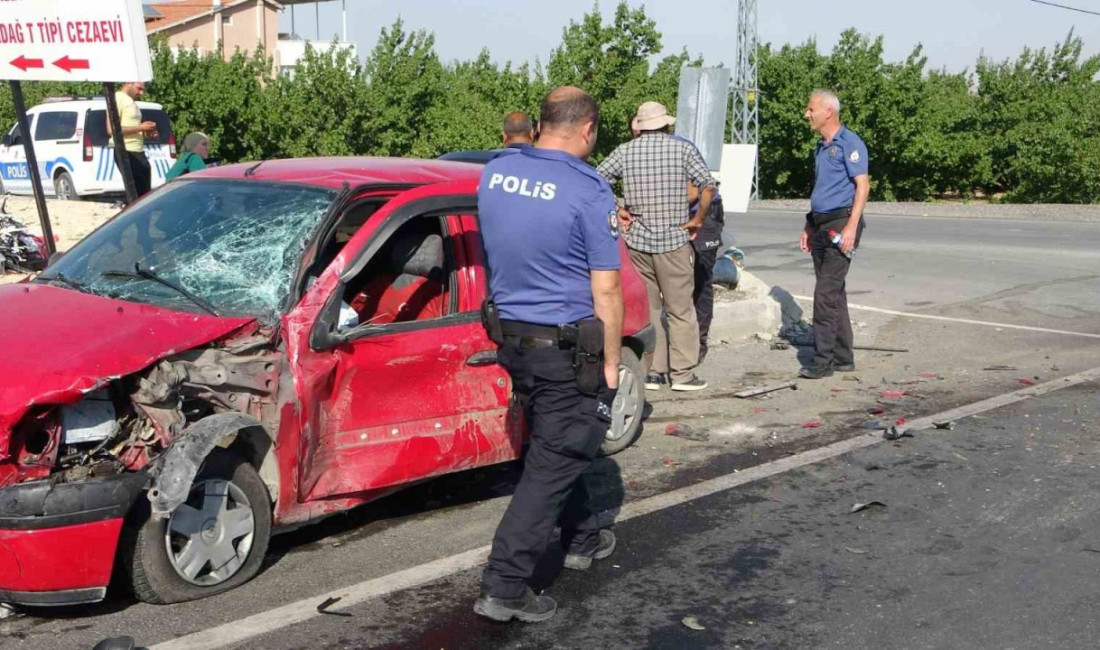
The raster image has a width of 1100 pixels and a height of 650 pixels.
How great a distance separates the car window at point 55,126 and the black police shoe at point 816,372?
17.6 meters

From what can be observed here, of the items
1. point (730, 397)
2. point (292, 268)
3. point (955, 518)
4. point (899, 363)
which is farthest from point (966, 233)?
point (292, 268)

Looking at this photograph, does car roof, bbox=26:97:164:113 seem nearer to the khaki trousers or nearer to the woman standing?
the woman standing

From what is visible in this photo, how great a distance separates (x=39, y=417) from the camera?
13.6 feet

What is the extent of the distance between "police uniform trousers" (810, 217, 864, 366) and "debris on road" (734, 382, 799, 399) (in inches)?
14.7

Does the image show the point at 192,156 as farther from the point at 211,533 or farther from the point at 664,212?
the point at 211,533

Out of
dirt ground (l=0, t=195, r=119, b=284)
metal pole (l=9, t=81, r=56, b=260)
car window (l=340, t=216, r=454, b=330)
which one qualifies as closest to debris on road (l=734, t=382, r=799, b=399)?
car window (l=340, t=216, r=454, b=330)

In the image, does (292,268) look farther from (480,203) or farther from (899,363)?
(899,363)

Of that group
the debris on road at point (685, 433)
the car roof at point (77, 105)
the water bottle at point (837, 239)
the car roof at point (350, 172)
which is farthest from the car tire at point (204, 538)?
the car roof at point (77, 105)

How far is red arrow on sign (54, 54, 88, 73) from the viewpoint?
287 inches

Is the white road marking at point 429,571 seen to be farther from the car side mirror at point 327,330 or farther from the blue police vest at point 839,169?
the blue police vest at point 839,169

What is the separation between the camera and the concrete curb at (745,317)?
1034 cm

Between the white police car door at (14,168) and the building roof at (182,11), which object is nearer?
the white police car door at (14,168)

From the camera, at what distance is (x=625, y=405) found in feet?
21.8

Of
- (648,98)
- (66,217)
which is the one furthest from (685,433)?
(648,98)
